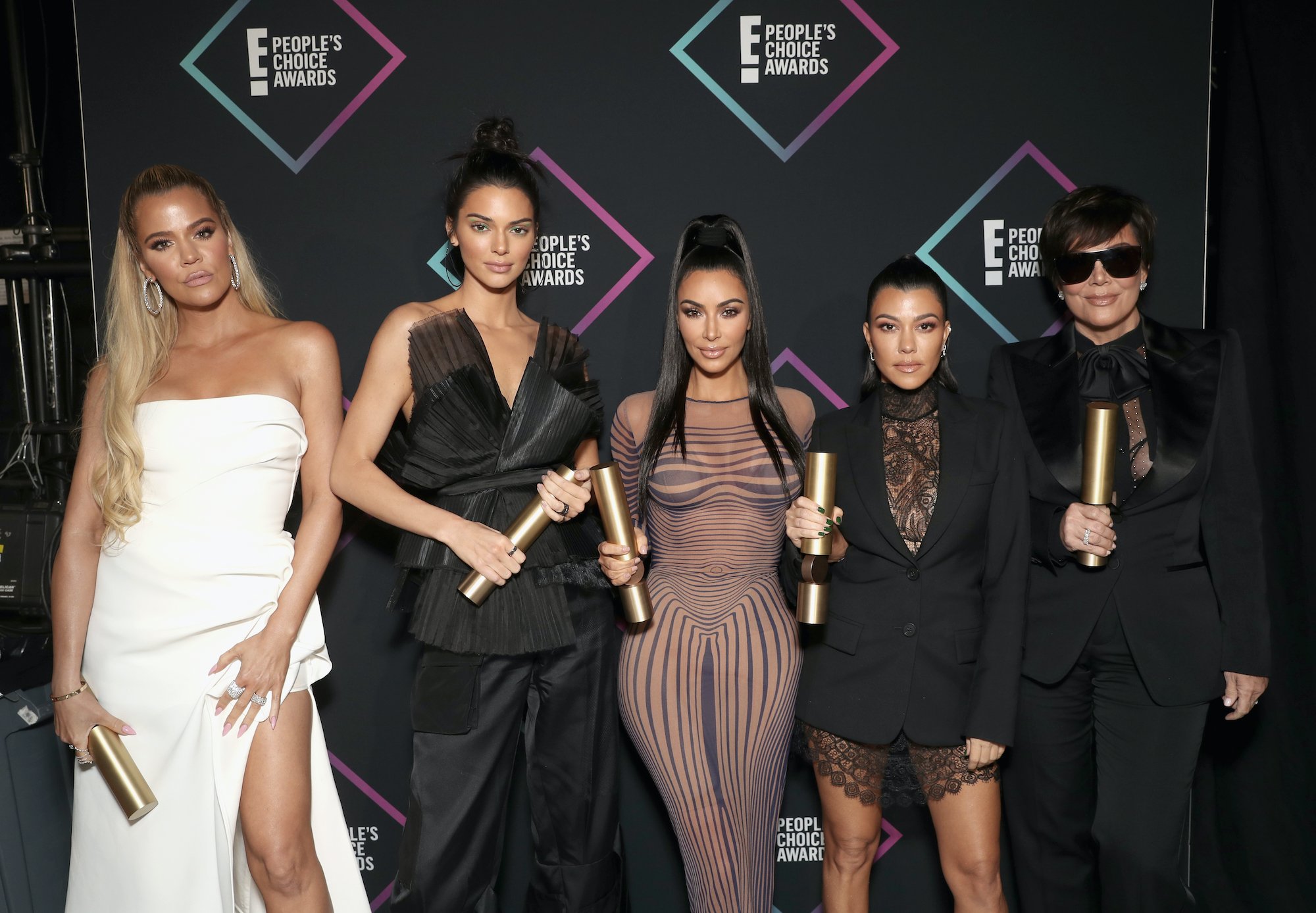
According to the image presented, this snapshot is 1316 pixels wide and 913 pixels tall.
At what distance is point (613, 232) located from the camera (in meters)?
3.16

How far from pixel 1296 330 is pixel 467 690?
9.37ft

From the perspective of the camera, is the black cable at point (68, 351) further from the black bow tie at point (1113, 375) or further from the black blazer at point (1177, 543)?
the black bow tie at point (1113, 375)

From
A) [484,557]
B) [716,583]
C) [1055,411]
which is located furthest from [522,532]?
[1055,411]

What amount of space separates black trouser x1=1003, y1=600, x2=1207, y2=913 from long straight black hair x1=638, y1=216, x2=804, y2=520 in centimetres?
94

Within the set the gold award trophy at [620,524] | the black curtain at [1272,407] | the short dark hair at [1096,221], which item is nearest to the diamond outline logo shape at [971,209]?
the short dark hair at [1096,221]

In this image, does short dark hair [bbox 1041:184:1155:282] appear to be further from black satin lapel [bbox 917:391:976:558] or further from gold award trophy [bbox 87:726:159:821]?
gold award trophy [bbox 87:726:159:821]

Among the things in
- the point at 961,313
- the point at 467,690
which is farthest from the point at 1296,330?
the point at 467,690

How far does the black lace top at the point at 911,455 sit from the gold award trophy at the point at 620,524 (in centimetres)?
67

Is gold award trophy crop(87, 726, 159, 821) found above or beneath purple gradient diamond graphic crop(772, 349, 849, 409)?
beneath

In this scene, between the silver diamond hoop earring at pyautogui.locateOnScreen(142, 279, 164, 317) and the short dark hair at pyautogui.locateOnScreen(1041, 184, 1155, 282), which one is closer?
the silver diamond hoop earring at pyautogui.locateOnScreen(142, 279, 164, 317)

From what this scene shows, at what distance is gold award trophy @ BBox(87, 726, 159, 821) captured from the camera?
2.23 meters

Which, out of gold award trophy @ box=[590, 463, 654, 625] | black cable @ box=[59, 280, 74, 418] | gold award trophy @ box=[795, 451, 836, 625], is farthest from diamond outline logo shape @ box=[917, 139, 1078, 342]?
black cable @ box=[59, 280, 74, 418]

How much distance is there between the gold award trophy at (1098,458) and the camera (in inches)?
85.7

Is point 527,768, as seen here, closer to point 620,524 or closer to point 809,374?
point 620,524
